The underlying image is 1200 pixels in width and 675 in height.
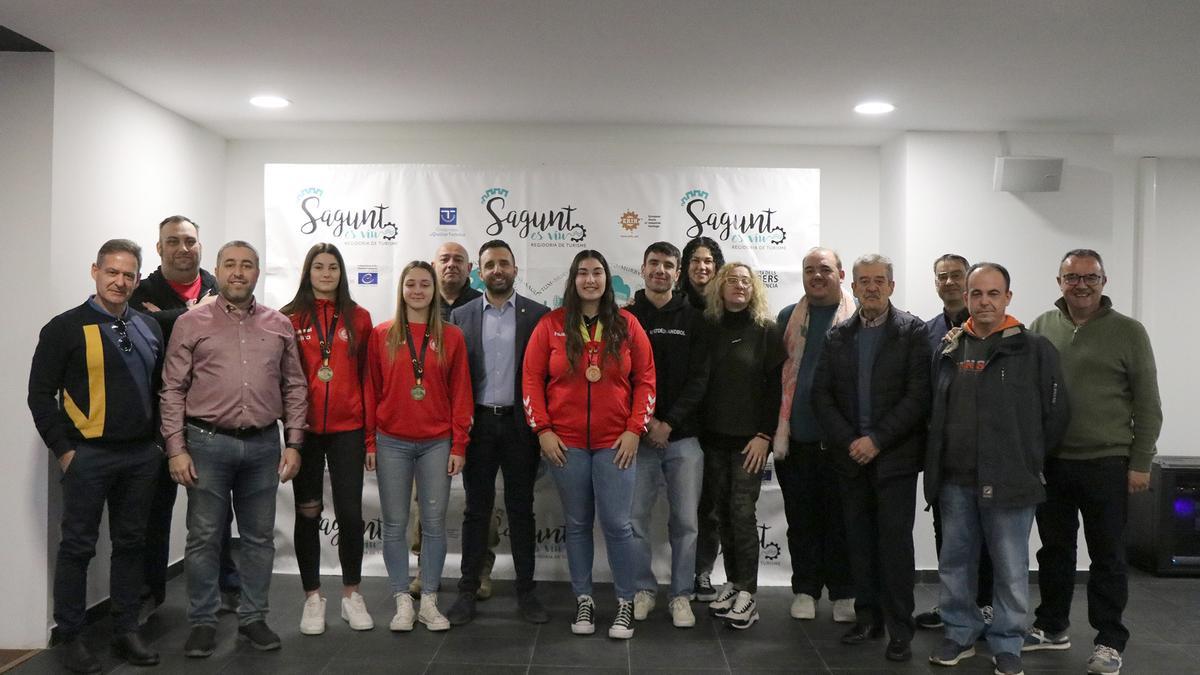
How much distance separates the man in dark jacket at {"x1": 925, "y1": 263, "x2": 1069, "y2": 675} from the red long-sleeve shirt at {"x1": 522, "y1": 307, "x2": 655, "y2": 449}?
118 cm

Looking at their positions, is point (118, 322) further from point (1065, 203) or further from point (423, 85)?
point (1065, 203)

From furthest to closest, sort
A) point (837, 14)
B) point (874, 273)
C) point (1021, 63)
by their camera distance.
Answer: point (1021, 63) → point (874, 273) → point (837, 14)

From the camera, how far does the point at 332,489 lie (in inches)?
145

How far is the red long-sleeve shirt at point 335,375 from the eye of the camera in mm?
3582

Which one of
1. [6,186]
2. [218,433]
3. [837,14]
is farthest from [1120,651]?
[6,186]

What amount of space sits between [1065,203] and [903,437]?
2.43 m

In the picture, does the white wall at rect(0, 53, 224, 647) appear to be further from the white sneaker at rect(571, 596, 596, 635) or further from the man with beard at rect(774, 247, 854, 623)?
the man with beard at rect(774, 247, 854, 623)

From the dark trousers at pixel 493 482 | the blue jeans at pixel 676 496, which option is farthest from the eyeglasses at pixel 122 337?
the blue jeans at pixel 676 496

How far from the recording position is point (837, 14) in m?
3.24

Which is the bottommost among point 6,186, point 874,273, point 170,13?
point 874,273

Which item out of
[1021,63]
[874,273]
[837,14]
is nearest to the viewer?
[837,14]

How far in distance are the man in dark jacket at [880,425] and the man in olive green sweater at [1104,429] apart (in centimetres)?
58

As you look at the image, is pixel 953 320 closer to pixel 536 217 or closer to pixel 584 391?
pixel 584 391

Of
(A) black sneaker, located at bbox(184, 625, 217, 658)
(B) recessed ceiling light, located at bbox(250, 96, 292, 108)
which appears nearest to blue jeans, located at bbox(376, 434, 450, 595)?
(A) black sneaker, located at bbox(184, 625, 217, 658)
